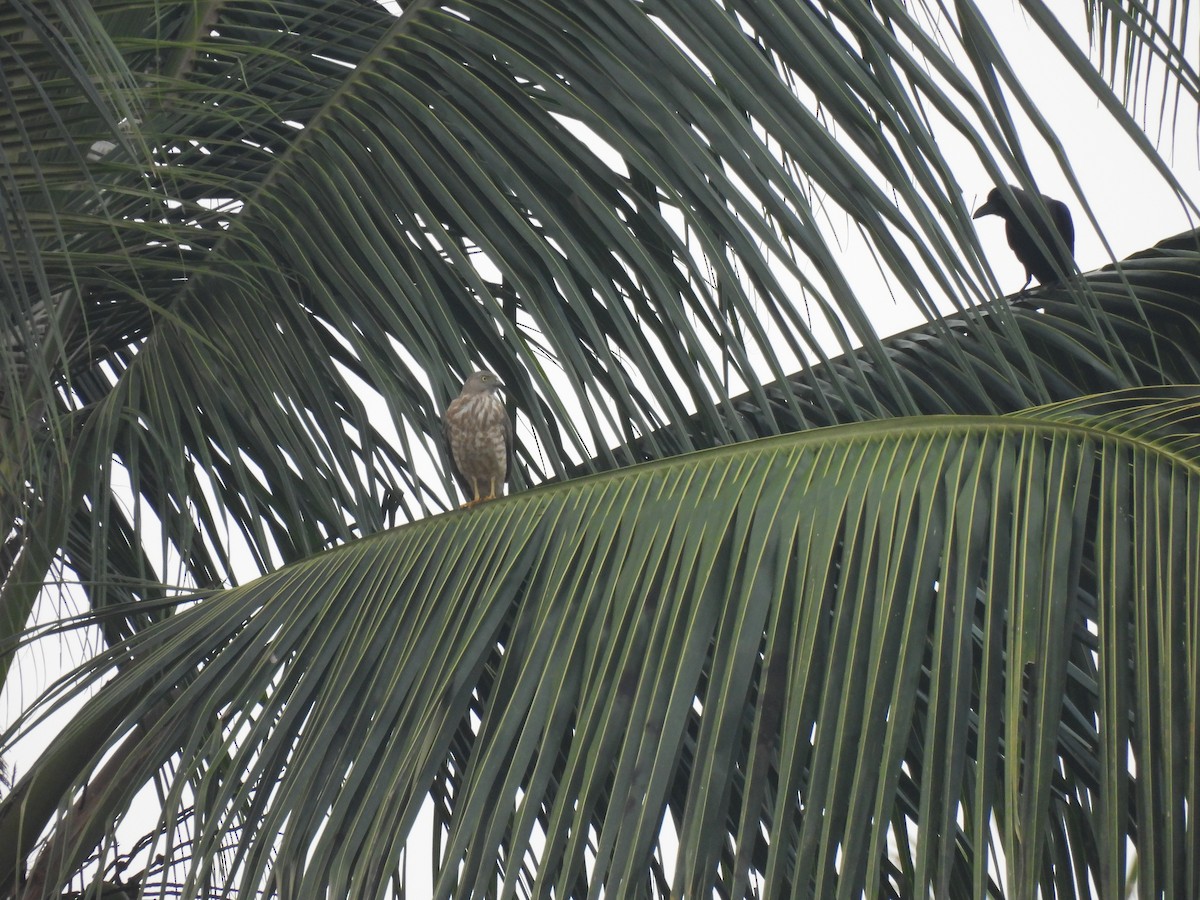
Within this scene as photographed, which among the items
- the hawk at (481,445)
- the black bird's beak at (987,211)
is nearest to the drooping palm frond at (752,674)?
the hawk at (481,445)

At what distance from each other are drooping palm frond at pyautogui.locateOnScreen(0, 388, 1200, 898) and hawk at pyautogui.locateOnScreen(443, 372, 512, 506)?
2.04 metres

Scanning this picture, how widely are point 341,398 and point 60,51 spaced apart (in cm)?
155

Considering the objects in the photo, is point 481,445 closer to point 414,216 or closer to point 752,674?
point 414,216

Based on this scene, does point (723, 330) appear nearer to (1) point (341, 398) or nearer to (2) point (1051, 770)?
(2) point (1051, 770)

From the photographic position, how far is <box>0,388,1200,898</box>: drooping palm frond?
1.71m

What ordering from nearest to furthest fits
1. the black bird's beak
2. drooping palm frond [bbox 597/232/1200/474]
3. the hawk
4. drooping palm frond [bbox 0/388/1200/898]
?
drooping palm frond [bbox 0/388/1200/898]
drooping palm frond [bbox 597/232/1200/474]
the hawk
the black bird's beak

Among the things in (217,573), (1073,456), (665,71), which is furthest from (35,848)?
(1073,456)

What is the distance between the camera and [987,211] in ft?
24.2

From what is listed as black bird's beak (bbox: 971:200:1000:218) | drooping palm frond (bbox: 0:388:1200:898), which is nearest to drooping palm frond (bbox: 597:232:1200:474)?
drooping palm frond (bbox: 0:388:1200:898)

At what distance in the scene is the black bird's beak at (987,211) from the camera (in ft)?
23.3

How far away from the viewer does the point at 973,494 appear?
1.98 metres

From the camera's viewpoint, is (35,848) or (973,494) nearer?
(973,494)

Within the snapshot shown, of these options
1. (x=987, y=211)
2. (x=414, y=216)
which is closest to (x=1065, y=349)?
(x=414, y=216)

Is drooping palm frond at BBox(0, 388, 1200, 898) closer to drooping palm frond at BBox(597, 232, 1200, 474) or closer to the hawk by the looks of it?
drooping palm frond at BBox(597, 232, 1200, 474)
